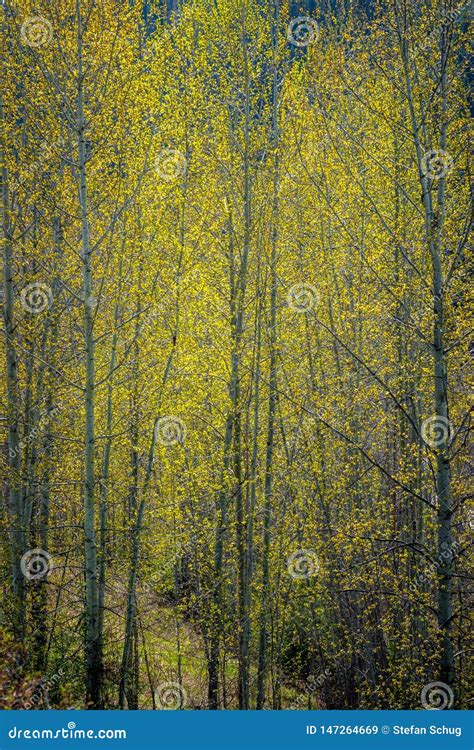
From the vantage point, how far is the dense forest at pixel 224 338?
24.7 ft

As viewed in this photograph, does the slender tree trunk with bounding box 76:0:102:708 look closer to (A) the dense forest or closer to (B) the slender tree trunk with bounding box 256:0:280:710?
(A) the dense forest

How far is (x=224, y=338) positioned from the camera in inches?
375

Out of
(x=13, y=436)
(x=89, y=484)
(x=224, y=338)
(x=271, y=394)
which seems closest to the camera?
(x=89, y=484)

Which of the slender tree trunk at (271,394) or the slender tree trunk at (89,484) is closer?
the slender tree trunk at (89,484)

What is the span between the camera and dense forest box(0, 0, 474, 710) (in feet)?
24.7

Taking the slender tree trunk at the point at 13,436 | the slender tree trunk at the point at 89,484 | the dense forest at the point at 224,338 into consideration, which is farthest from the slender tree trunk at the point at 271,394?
the slender tree trunk at the point at 13,436

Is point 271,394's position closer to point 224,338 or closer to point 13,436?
point 224,338

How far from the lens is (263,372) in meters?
9.48

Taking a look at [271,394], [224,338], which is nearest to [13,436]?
[224,338]

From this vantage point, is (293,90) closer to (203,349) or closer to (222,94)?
(222,94)

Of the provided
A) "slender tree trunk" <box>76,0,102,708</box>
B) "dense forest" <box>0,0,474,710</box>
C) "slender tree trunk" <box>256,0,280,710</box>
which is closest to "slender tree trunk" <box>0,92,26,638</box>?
"dense forest" <box>0,0,474,710</box>

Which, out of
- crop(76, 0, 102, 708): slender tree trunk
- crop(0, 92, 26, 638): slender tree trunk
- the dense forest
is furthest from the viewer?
crop(0, 92, 26, 638): slender tree trunk

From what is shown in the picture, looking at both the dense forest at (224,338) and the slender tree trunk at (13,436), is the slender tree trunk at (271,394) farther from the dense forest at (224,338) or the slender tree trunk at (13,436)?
the slender tree trunk at (13,436)

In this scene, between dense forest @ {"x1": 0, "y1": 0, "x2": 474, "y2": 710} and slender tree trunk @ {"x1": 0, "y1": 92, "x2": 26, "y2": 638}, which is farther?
slender tree trunk @ {"x1": 0, "y1": 92, "x2": 26, "y2": 638}
